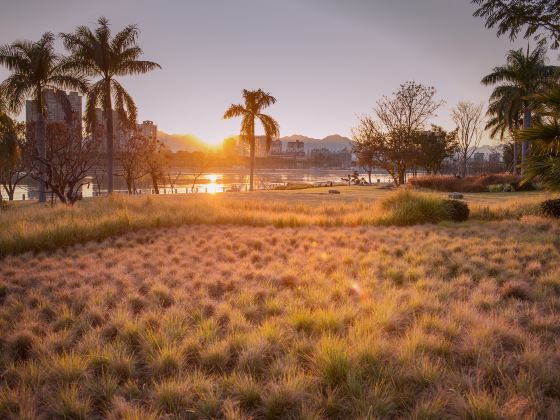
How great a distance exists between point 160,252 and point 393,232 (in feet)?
21.6

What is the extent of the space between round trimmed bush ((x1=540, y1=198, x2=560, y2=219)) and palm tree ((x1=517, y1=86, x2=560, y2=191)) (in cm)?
241

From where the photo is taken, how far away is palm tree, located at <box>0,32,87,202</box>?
23.6m

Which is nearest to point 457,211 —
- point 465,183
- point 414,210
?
point 414,210

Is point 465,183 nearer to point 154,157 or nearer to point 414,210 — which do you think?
point 414,210

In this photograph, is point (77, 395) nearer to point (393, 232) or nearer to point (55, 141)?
point (393, 232)

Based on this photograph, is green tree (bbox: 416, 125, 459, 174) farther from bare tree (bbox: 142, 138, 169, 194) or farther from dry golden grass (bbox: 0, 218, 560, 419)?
dry golden grass (bbox: 0, 218, 560, 419)

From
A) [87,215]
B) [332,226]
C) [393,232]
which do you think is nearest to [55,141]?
[87,215]

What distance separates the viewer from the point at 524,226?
37.0 feet

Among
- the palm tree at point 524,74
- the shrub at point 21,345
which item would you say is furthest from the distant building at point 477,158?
the shrub at point 21,345

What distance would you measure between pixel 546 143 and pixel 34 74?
28.3 meters

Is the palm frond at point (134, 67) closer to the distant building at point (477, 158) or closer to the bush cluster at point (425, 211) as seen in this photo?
the bush cluster at point (425, 211)

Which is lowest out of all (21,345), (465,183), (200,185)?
(21,345)

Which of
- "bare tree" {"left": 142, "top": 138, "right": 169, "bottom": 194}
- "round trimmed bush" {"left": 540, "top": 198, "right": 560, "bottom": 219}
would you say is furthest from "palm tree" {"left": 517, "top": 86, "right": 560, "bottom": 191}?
"bare tree" {"left": 142, "top": 138, "right": 169, "bottom": 194}

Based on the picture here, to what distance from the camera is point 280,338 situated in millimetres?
3531
